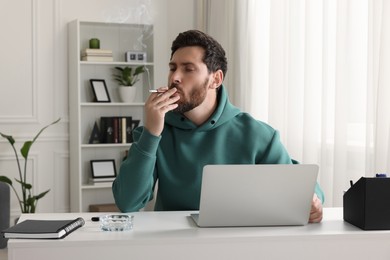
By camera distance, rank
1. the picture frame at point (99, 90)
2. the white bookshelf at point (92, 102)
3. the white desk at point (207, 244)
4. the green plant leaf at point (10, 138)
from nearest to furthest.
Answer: the white desk at point (207, 244) < the green plant leaf at point (10, 138) < the white bookshelf at point (92, 102) < the picture frame at point (99, 90)

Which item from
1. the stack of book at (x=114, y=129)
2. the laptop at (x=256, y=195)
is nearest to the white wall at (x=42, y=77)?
the stack of book at (x=114, y=129)

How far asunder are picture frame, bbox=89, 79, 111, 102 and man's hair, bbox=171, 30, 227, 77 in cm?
278

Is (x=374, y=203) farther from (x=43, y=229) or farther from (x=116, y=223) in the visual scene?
(x=43, y=229)

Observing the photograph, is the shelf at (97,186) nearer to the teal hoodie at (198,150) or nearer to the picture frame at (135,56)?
the picture frame at (135,56)

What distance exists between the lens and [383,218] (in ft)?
6.11

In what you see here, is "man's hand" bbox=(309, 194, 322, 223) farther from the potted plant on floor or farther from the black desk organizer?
the potted plant on floor

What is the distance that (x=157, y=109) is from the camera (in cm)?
225

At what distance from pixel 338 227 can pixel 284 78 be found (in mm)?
2172

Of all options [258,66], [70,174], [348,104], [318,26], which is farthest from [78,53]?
[348,104]

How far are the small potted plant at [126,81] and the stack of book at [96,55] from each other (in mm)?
189

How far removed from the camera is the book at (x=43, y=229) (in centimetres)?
168

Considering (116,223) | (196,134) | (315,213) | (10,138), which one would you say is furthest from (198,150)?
(10,138)

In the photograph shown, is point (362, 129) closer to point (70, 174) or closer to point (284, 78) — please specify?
point (284, 78)

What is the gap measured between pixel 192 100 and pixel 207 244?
0.84 meters
